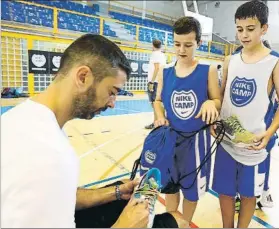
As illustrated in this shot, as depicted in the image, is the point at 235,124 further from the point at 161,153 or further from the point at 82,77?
the point at 82,77

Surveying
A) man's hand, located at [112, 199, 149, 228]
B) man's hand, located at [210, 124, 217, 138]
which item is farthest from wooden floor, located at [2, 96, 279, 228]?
man's hand, located at [112, 199, 149, 228]

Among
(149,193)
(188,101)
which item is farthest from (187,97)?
(149,193)

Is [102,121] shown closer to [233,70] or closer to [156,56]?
[156,56]

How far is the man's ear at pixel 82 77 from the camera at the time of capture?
82cm

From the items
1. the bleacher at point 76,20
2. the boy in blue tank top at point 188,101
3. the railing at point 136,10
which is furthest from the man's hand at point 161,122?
the railing at point 136,10

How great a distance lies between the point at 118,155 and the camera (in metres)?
3.09

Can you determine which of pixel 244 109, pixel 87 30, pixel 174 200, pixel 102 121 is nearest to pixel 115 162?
pixel 174 200

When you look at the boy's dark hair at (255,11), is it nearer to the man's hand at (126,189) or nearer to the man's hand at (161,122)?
the man's hand at (161,122)

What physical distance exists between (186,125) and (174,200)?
21.2 inches

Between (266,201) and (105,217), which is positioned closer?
(105,217)

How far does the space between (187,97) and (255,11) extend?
53cm

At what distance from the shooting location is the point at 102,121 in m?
4.87

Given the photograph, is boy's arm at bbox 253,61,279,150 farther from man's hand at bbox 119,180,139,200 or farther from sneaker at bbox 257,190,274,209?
sneaker at bbox 257,190,274,209

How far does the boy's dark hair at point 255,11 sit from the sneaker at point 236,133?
0.51 metres
